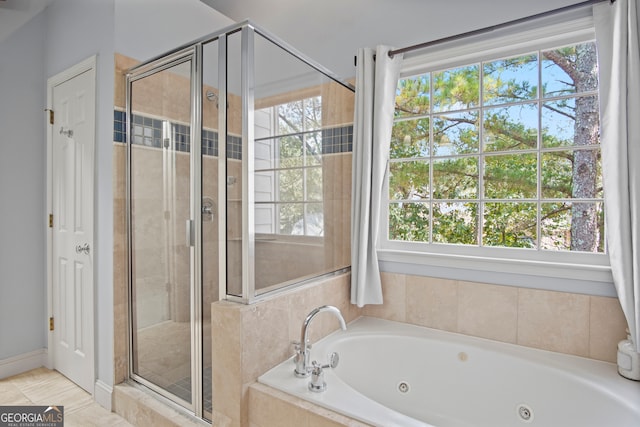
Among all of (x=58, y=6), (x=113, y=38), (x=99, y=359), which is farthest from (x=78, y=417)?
(x=58, y=6)

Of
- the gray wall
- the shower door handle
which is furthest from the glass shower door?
the gray wall

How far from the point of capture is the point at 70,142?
8.03 ft

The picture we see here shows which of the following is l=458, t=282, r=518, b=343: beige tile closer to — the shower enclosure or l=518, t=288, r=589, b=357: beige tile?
l=518, t=288, r=589, b=357: beige tile

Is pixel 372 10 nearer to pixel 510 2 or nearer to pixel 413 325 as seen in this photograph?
pixel 510 2

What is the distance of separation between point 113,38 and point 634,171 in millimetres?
2747

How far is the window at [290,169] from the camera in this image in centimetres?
166

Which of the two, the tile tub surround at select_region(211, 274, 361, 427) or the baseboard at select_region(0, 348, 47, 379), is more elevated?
the tile tub surround at select_region(211, 274, 361, 427)

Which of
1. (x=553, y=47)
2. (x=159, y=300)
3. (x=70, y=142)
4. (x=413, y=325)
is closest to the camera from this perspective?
(x=553, y=47)

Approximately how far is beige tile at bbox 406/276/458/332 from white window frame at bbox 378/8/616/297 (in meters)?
0.05

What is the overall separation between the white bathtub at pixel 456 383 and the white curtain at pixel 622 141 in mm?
292

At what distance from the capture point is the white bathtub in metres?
1.42

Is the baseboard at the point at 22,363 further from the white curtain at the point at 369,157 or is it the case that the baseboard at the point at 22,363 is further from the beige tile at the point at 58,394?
the white curtain at the point at 369,157

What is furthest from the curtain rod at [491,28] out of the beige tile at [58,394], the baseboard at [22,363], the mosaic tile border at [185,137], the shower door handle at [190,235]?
the baseboard at [22,363]

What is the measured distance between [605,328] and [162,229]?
2.31 m
